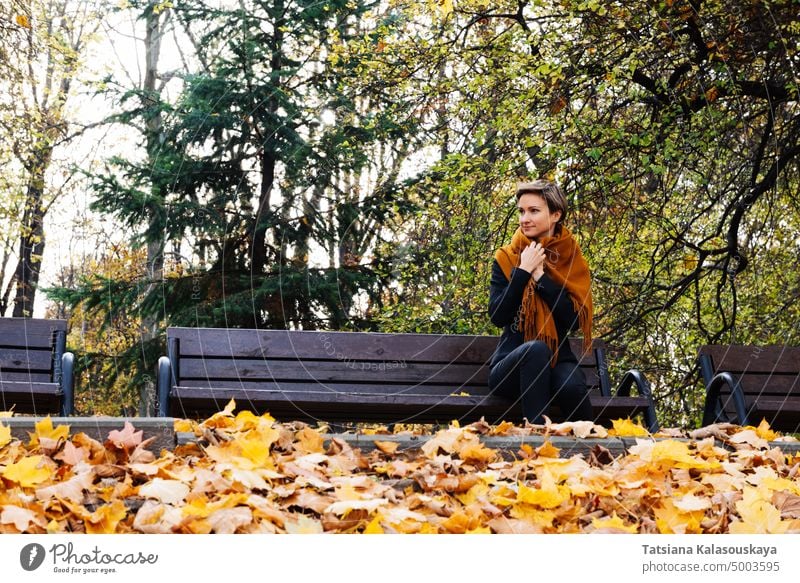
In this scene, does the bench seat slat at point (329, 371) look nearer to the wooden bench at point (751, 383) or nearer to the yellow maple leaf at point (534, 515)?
the wooden bench at point (751, 383)

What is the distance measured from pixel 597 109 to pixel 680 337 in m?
2.37

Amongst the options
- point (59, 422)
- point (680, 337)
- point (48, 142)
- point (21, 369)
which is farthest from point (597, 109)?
point (48, 142)

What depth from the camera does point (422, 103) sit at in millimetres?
5930

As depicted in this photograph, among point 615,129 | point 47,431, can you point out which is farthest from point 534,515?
point 615,129

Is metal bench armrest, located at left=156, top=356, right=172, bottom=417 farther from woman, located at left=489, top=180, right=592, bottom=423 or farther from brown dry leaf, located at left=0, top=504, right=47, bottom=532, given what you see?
brown dry leaf, located at left=0, top=504, right=47, bottom=532

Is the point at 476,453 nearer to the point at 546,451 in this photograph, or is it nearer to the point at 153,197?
the point at 546,451

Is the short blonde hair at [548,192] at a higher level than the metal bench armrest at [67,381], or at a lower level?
higher

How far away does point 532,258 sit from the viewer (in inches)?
150

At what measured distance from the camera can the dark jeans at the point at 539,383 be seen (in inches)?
144

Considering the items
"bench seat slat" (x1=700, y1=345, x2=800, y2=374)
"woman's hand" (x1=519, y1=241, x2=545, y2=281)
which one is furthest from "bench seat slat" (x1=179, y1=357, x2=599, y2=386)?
"bench seat slat" (x1=700, y1=345, x2=800, y2=374)

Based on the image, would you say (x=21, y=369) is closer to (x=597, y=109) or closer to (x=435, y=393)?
(x=435, y=393)

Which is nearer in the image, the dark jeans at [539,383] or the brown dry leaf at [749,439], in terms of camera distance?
the brown dry leaf at [749,439]

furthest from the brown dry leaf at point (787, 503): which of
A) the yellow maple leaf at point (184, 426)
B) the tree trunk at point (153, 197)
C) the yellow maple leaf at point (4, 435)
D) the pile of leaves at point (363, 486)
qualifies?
the tree trunk at point (153, 197)
